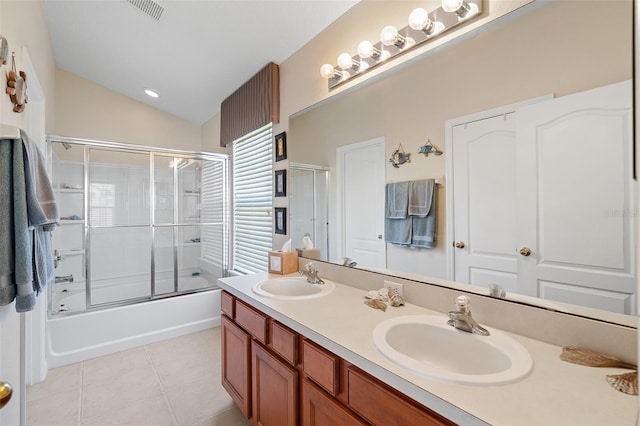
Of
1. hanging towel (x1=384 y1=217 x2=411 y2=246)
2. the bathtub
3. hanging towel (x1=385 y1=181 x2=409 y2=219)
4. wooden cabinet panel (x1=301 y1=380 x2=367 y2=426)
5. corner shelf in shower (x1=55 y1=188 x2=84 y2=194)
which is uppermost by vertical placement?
corner shelf in shower (x1=55 y1=188 x2=84 y2=194)

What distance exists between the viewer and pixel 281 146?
240 cm

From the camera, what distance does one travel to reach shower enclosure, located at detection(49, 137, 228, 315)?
9.29 feet

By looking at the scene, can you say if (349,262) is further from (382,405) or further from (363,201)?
(382,405)

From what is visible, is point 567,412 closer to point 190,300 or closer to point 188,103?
point 190,300

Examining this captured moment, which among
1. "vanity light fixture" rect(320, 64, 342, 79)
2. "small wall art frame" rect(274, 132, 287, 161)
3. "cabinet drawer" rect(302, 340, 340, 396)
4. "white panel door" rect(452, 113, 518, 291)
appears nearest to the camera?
"cabinet drawer" rect(302, 340, 340, 396)

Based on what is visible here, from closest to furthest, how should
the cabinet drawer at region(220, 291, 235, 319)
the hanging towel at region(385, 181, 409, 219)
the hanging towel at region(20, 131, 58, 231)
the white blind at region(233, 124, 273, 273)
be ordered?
the hanging towel at region(20, 131, 58, 231) < the hanging towel at region(385, 181, 409, 219) < the cabinet drawer at region(220, 291, 235, 319) < the white blind at region(233, 124, 273, 273)

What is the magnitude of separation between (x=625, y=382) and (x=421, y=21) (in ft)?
4.85

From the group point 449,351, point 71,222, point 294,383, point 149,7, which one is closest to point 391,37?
point 449,351

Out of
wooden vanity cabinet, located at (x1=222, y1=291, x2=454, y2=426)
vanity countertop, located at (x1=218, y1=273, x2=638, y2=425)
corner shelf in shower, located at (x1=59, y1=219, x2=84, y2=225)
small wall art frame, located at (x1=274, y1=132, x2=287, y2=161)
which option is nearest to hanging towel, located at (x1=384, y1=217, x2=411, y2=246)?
vanity countertop, located at (x1=218, y1=273, x2=638, y2=425)

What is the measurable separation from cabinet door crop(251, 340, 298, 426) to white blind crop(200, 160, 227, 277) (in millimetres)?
2202

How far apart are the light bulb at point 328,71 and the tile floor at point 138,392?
87.1 inches

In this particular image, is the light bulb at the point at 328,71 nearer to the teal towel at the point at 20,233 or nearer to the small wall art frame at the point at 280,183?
the small wall art frame at the point at 280,183

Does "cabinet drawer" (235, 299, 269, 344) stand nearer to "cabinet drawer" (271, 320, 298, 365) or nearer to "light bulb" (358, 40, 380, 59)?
"cabinet drawer" (271, 320, 298, 365)

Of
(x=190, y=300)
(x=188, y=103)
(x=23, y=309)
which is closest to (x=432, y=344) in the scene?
(x=23, y=309)
